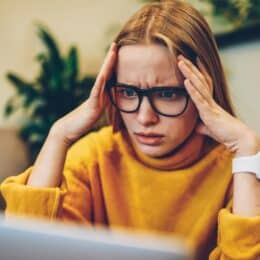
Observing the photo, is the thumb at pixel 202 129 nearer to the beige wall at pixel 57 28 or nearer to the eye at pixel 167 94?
the eye at pixel 167 94

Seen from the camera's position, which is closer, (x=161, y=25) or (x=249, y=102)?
(x=161, y=25)

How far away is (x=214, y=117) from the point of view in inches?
38.7

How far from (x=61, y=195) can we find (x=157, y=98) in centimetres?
26

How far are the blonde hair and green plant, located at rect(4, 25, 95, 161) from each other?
140 centimetres

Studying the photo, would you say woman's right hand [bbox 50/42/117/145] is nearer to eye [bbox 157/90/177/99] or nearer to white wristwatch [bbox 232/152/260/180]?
eye [bbox 157/90/177/99]

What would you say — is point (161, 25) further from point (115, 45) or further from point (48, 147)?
point (48, 147)

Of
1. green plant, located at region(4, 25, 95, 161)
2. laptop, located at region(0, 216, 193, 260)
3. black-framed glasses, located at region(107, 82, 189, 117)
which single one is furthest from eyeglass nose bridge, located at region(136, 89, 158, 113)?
green plant, located at region(4, 25, 95, 161)

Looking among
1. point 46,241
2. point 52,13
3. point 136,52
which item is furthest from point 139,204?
point 52,13

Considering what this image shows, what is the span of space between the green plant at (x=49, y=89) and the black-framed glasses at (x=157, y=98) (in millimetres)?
1477

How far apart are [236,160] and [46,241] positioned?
24.0 inches

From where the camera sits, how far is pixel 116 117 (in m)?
1.07

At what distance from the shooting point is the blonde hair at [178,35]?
37.7 inches

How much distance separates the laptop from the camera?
1.16ft

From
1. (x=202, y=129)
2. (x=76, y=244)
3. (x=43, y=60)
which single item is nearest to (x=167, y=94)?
(x=202, y=129)
